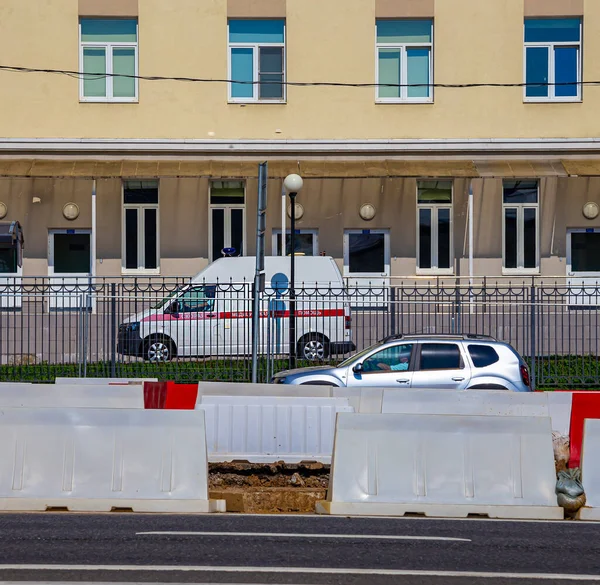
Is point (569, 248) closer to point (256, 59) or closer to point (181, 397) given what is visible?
point (256, 59)

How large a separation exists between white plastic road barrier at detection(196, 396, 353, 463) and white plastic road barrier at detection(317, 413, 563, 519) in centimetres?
302

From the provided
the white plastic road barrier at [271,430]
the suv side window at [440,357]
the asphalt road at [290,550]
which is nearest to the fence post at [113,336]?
the suv side window at [440,357]

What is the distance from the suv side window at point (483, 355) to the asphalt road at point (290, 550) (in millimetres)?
6593

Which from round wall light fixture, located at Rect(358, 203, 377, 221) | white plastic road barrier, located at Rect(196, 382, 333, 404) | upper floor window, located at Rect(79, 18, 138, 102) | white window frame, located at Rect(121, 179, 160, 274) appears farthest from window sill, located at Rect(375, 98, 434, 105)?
white plastic road barrier, located at Rect(196, 382, 333, 404)

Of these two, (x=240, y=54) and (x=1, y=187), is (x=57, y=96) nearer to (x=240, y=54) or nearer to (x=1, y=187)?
(x=1, y=187)

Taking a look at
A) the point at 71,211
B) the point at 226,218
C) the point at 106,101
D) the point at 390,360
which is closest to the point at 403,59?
the point at 226,218

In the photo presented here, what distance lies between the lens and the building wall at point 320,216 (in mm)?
26125

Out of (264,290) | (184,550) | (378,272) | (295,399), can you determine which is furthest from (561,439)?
(378,272)

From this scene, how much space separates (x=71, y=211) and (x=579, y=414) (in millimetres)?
15747

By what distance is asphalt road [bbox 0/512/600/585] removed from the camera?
7.57 metres

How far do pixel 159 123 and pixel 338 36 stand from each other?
15.5ft

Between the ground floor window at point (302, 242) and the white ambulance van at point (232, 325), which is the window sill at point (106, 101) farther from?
the white ambulance van at point (232, 325)

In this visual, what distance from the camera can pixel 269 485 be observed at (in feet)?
Answer: 42.6

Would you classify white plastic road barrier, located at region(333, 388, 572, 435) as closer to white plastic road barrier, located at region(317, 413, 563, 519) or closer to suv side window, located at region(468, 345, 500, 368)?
suv side window, located at region(468, 345, 500, 368)
